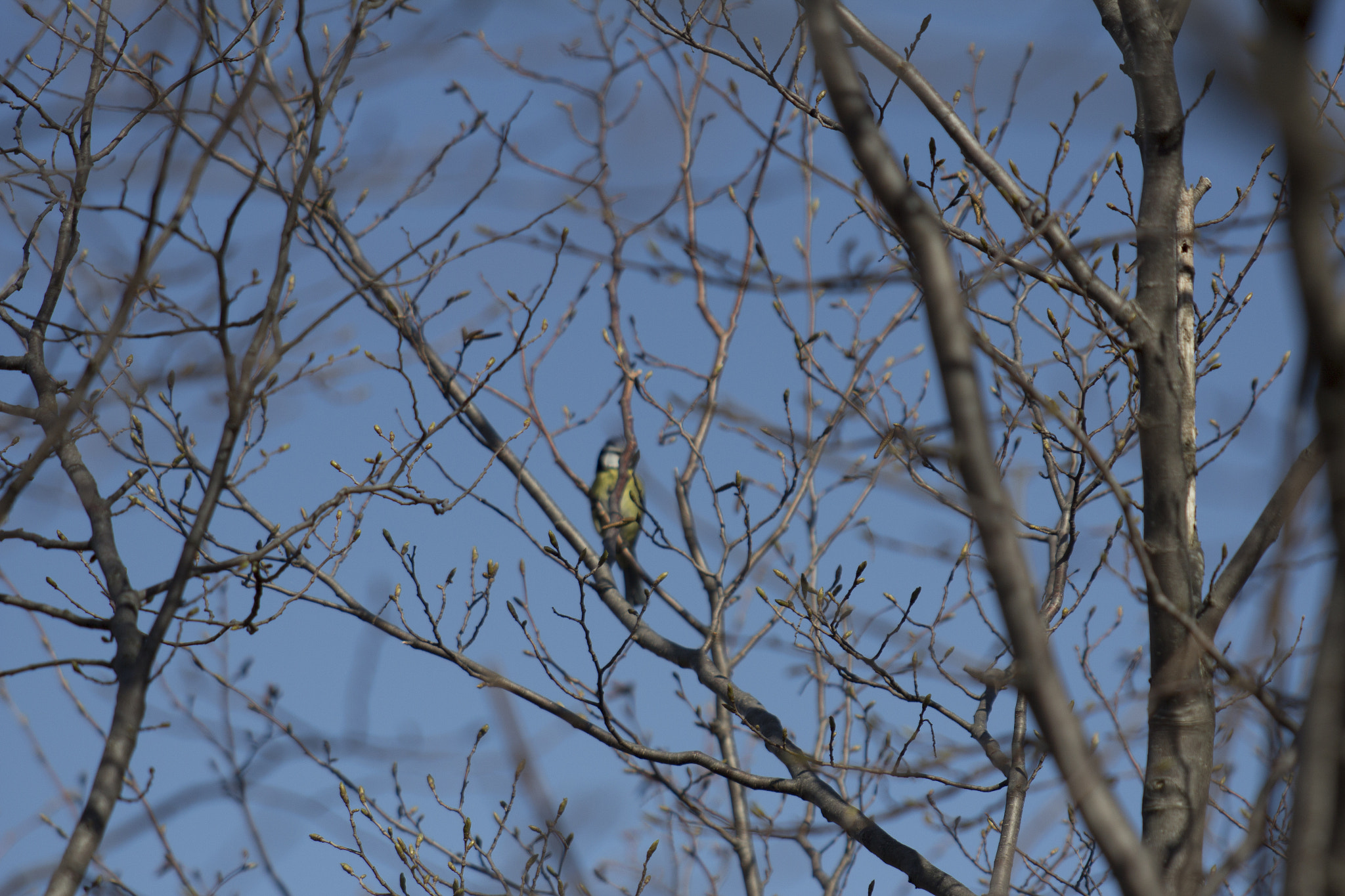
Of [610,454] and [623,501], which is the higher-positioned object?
[610,454]

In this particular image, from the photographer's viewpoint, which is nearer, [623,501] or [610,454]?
[623,501]

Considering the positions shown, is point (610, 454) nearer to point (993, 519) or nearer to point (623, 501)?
point (623, 501)

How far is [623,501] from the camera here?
7891 millimetres

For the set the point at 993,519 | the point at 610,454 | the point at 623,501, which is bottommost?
the point at 993,519

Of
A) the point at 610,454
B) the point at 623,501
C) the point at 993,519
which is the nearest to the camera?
the point at 993,519

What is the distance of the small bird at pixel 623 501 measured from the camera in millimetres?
4957

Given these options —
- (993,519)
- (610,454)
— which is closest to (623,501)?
(610,454)

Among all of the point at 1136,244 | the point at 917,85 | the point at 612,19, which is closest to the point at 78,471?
the point at 917,85

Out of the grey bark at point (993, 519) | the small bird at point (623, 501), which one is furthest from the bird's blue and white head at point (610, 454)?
the grey bark at point (993, 519)

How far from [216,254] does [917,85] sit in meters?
1.68

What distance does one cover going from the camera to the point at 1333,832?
1.00m

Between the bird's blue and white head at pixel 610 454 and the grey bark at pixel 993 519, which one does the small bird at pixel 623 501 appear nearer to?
the bird's blue and white head at pixel 610 454

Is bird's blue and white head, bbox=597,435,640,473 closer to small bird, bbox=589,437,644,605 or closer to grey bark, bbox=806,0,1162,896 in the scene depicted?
small bird, bbox=589,437,644,605

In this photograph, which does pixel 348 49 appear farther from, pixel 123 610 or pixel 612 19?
pixel 612 19
